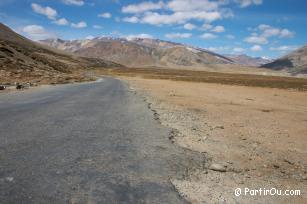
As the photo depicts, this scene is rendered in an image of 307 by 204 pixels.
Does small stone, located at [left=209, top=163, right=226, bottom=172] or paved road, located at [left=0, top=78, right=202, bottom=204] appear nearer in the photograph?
paved road, located at [left=0, top=78, right=202, bottom=204]

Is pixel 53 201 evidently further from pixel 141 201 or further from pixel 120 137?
pixel 120 137

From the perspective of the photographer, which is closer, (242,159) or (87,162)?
(87,162)

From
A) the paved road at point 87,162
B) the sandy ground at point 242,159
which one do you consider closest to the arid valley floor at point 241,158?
the sandy ground at point 242,159

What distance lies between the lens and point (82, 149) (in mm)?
9469

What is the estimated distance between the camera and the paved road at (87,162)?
246 inches

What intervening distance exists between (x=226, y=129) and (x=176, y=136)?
3586 millimetres

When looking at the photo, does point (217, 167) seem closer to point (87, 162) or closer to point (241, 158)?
point (241, 158)

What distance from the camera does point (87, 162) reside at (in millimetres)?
8219

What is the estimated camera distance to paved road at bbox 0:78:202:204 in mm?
6246

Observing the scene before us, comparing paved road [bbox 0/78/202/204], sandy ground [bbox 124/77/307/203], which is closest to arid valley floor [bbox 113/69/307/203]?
sandy ground [bbox 124/77/307/203]

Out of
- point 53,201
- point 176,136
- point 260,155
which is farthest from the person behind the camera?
point 176,136

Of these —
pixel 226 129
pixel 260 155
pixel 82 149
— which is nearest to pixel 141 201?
pixel 82 149

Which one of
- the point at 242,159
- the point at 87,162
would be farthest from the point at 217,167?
the point at 87,162

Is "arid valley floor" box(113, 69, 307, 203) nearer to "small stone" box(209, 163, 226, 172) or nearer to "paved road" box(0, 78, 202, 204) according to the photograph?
"small stone" box(209, 163, 226, 172)
